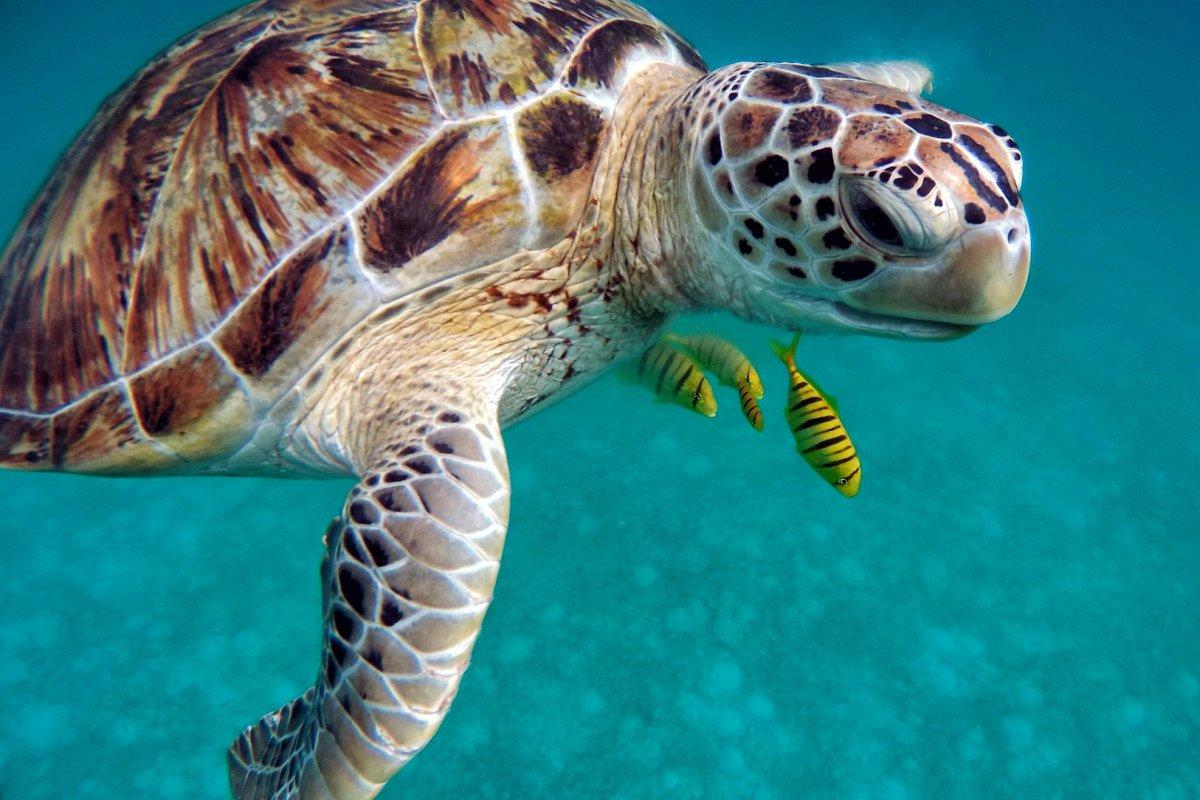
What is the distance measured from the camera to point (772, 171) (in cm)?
159

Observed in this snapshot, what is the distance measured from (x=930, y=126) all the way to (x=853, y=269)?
337mm

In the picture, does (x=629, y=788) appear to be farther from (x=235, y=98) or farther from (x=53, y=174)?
(x=53, y=174)

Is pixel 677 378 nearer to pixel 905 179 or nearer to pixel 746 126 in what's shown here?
pixel 746 126

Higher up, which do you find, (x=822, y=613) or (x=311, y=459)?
(x=311, y=459)

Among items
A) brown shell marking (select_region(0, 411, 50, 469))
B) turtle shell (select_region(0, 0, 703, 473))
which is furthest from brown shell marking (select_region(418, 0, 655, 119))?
brown shell marking (select_region(0, 411, 50, 469))

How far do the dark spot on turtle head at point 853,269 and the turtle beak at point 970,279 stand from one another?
0.08ft

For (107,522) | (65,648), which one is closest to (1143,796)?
(65,648)

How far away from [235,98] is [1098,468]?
20.9ft

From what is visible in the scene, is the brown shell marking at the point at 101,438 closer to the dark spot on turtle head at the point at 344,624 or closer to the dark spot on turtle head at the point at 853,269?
the dark spot on turtle head at the point at 344,624

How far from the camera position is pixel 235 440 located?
195 centimetres

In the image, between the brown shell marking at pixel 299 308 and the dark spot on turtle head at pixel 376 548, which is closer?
the dark spot on turtle head at pixel 376 548

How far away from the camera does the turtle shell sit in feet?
5.78

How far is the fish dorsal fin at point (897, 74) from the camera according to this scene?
310 cm

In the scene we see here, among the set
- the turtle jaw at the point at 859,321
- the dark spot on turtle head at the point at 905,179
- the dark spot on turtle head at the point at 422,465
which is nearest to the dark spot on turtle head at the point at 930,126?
the dark spot on turtle head at the point at 905,179
